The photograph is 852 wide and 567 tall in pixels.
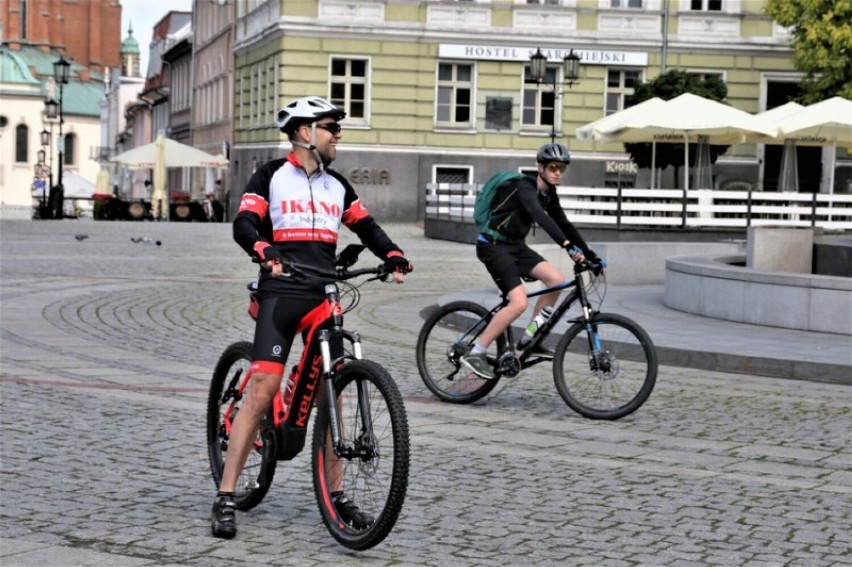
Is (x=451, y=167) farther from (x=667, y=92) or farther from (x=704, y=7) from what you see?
(x=704, y=7)

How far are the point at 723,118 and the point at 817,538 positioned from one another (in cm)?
2470

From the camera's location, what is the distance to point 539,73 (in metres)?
35.8

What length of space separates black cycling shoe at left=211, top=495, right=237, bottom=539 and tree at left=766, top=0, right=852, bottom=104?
37020 millimetres

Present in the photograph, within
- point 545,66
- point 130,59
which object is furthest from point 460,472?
point 130,59

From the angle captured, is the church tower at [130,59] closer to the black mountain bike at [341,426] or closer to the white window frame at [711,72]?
the white window frame at [711,72]

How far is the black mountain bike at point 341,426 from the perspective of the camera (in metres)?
6.00

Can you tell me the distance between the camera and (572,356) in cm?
1032

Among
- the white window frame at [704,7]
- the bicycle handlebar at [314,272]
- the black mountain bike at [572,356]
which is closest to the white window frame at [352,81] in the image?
the white window frame at [704,7]

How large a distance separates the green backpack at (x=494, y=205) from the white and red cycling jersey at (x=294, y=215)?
4.06 meters

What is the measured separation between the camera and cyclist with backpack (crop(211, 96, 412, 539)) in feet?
21.1

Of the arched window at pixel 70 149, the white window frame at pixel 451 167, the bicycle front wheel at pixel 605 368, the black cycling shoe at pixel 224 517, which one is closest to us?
the black cycling shoe at pixel 224 517

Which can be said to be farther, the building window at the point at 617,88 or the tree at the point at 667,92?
the building window at the point at 617,88

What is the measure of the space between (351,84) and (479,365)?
35113 mm

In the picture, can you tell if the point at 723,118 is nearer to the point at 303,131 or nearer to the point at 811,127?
the point at 811,127
